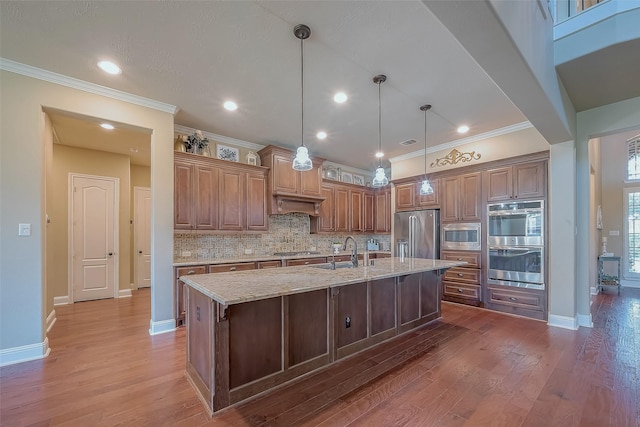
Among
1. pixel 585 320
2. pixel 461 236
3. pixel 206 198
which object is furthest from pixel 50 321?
pixel 585 320

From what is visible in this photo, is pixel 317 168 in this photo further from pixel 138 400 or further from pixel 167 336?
pixel 138 400

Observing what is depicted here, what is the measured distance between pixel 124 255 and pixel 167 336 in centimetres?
316

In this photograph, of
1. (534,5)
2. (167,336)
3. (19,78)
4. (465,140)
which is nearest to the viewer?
(534,5)

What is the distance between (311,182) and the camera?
538cm

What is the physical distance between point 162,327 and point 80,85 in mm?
→ 2981

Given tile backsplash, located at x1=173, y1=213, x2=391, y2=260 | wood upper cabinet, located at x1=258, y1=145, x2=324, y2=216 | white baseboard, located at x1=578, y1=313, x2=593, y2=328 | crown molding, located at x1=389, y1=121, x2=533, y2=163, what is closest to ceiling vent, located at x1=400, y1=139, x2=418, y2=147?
crown molding, located at x1=389, y1=121, x2=533, y2=163

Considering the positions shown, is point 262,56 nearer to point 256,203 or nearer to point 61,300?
point 256,203

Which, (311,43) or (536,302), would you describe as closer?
(311,43)

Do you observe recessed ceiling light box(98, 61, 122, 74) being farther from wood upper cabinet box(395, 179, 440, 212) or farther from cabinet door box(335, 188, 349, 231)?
wood upper cabinet box(395, 179, 440, 212)

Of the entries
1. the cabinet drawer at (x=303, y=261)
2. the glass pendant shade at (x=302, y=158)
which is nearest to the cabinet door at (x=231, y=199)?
the cabinet drawer at (x=303, y=261)

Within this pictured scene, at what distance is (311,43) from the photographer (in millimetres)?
2389

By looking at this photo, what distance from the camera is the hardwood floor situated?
1892 millimetres

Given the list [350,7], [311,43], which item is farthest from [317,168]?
[350,7]

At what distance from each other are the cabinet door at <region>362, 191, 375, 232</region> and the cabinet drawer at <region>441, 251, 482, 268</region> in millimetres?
1993
